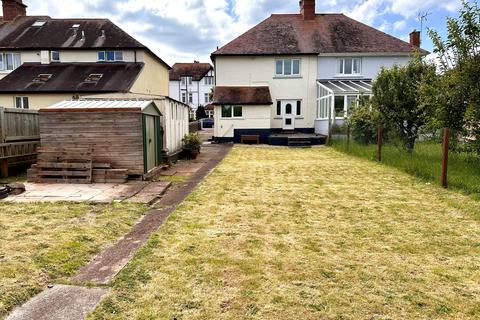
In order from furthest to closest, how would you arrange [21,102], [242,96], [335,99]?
[242,96] < [21,102] < [335,99]

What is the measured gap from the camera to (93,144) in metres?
10.2

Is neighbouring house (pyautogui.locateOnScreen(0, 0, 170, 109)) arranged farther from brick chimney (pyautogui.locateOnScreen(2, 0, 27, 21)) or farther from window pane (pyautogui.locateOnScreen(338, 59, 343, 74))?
window pane (pyautogui.locateOnScreen(338, 59, 343, 74))

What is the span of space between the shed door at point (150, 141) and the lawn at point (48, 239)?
3.77 meters

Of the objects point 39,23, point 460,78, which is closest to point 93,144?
point 460,78

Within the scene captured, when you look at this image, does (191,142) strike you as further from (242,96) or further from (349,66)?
(349,66)

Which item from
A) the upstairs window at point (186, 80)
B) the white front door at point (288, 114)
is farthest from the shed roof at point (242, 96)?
the upstairs window at point (186, 80)

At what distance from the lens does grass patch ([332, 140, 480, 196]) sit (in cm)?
902

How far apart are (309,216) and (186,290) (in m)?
3.50

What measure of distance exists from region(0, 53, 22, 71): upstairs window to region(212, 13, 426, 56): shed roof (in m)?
16.6

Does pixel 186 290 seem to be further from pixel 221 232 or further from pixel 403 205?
pixel 403 205

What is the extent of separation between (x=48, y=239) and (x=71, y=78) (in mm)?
24133

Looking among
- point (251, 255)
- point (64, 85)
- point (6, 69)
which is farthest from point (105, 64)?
point (251, 255)

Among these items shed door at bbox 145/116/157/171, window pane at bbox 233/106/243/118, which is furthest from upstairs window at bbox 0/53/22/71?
shed door at bbox 145/116/157/171

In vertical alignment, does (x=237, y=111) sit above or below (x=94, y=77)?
below
